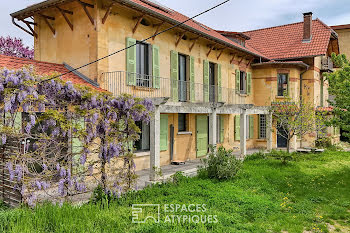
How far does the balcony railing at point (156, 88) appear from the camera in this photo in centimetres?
935

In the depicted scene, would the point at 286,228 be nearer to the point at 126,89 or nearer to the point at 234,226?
the point at 234,226

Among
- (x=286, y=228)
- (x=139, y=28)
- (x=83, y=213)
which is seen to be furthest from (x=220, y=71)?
(x=83, y=213)

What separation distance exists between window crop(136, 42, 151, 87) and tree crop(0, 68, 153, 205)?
2994 millimetres

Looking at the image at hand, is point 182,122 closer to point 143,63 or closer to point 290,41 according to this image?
point 143,63

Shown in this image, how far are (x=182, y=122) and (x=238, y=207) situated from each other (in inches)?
274

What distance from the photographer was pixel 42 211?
517 cm

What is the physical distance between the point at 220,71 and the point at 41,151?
35.1ft

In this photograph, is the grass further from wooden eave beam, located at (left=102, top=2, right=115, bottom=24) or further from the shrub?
wooden eave beam, located at (left=102, top=2, right=115, bottom=24)

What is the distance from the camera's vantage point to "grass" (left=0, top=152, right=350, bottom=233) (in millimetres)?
5000

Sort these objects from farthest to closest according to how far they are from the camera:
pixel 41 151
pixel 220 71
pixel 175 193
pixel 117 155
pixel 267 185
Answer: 1. pixel 220 71
2. pixel 267 185
3. pixel 175 193
4. pixel 117 155
5. pixel 41 151

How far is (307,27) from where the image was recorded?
19516mm

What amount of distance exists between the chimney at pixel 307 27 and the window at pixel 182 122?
11.6m

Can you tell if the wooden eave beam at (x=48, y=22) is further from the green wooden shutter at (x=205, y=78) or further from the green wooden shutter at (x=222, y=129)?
the green wooden shutter at (x=222, y=129)

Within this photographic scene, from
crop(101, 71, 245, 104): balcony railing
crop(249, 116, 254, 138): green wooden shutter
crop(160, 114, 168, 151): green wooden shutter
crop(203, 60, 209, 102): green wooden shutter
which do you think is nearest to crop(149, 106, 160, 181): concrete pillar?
crop(101, 71, 245, 104): balcony railing
